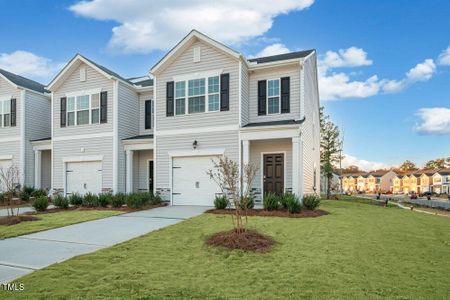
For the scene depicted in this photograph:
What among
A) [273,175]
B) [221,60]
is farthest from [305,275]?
[221,60]

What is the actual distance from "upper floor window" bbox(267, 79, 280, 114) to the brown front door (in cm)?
211

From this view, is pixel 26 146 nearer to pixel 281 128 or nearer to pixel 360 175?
pixel 281 128

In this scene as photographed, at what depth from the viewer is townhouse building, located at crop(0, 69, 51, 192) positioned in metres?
19.9

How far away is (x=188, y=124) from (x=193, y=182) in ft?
9.11

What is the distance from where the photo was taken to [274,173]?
48.5 ft

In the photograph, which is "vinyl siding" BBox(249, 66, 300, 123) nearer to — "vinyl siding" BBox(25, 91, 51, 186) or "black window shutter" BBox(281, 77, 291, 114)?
"black window shutter" BBox(281, 77, 291, 114)

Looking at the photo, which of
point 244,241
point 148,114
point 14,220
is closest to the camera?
point 244,241

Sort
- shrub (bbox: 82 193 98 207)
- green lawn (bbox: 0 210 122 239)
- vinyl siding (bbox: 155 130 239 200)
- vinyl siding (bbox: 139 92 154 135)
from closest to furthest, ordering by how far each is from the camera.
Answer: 1. green lawn (bbox: 0 210 122 239)
2. vinyl siding (bbox: 155 130 239 200)
3. shrub (bbox: 82 193 98 207)
4. vinyl siding (bbox: 139 92 154 135)

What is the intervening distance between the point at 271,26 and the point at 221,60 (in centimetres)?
438

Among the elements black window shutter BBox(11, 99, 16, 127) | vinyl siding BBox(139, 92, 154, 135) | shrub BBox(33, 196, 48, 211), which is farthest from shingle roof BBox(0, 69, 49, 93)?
shrub BBox(33, 196, 48, 211)

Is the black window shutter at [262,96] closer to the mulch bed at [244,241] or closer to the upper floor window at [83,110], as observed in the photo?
the mulch bed at [244,241]

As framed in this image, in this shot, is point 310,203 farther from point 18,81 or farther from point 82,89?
point 18,81

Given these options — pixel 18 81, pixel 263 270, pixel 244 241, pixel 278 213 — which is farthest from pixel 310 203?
pixel 18 81

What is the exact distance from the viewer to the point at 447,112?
29.7 meters
